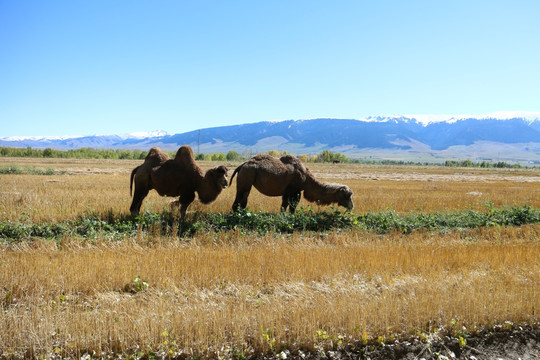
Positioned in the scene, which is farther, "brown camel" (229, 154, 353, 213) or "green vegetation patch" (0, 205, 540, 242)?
"brown camel" (229, 154, 353, 213)

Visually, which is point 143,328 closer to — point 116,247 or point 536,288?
point 116,247

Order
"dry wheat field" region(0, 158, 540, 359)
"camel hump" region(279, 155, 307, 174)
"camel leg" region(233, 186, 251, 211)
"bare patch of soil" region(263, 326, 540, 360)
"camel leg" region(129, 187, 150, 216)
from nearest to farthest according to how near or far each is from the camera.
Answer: "dry wheat field" region(0, 158, 540, 359) → "bare patch of soil" region(263, 326, 540, 360) → "camel leg" region(129, 187, 150, 216) → "camel leg" region(233, 186, 251, 211) → "camel hump" region(279, 155, 307, 174)

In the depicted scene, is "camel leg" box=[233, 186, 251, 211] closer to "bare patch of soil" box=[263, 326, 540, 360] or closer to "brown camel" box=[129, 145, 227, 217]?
"brown camel" box=[129, 145, 227, 217]

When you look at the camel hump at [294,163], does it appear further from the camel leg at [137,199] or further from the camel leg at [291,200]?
the camel leg at [137,199]

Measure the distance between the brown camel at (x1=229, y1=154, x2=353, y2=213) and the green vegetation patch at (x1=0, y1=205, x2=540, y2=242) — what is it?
81cm

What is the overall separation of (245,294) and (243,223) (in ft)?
17.5

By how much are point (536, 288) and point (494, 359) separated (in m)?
2.65

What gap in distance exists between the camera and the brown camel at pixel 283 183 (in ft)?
42.4

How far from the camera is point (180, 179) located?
11930 millimetres

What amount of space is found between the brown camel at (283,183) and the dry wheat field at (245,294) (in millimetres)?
2824

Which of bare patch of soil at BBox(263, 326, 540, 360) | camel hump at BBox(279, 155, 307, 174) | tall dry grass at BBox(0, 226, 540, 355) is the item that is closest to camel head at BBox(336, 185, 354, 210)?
camel hump at BBox(279, 155, 307, 174)

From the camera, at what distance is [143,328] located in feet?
17.0

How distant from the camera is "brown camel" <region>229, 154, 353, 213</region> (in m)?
12.9

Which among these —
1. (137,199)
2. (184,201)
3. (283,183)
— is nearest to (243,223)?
(184,201)
